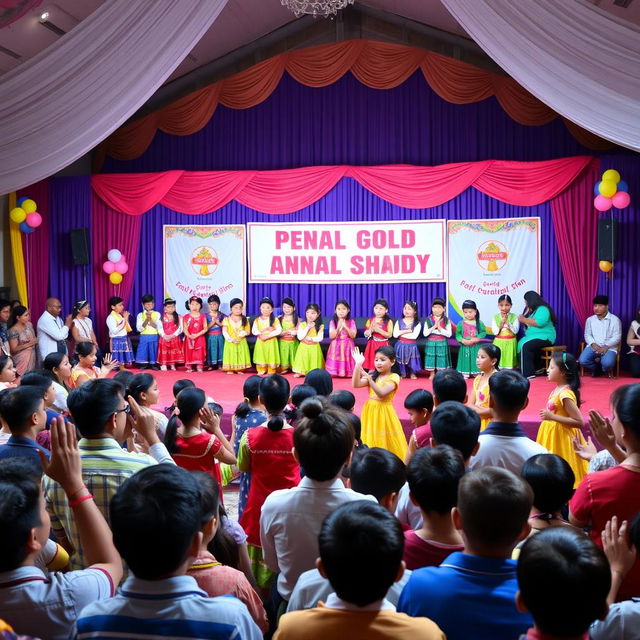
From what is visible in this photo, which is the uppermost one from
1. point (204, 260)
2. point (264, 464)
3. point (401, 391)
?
point (204, 260)

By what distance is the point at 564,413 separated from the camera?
3.87 m

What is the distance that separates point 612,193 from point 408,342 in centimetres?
293

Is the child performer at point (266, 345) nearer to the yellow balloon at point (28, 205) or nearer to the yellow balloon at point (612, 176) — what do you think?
the yellow balloon at point (28, 205)

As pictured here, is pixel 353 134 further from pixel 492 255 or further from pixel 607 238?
pixel 607 238

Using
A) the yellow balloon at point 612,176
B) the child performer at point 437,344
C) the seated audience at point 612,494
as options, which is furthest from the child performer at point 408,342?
the seated audience at point 612,494

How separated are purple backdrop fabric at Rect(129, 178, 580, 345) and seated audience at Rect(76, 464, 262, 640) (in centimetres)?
864

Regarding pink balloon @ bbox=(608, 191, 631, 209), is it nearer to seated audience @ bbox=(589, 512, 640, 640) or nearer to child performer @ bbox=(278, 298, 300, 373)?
child performer @ bbox=(278, 298, 300, 373)

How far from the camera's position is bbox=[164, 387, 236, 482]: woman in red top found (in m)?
2.92

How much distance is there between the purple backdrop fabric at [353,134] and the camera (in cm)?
972

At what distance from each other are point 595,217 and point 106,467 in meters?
8.28

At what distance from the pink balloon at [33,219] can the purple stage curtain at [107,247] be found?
34.5 inches

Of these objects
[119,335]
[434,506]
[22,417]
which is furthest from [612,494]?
[119,335]

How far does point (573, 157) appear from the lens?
9117 millimetres

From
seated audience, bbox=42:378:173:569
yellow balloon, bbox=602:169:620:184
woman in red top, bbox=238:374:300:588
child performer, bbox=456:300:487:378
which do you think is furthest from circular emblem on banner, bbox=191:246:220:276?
seated audience, bbox=42:378:173:569
